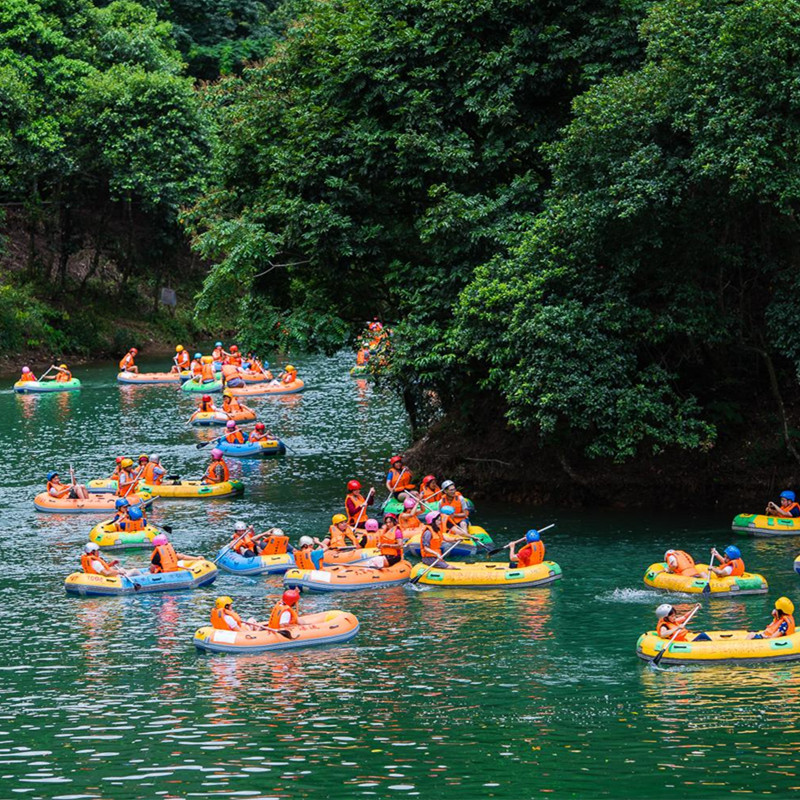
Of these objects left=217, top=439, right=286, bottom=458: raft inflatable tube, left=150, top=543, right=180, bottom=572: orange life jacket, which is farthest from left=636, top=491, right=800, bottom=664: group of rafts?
left=217, top=439, right=286, bottom=458: raft inflatable tube

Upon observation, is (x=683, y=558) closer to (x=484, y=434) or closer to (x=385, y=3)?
(x=484, y=434)

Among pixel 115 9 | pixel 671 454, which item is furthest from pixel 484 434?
pixel 115 9

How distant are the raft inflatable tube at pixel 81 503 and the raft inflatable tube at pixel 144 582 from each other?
301 inches

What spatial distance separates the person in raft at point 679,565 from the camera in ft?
97.6

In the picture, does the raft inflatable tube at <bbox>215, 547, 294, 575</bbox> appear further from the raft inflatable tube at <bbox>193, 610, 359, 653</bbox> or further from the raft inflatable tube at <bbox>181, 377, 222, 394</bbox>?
the raft inflatable tube at <bbox>181, 377, 222, 394</bbox>

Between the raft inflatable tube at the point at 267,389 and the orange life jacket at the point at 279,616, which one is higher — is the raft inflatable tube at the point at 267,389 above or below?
above

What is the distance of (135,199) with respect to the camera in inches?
2756

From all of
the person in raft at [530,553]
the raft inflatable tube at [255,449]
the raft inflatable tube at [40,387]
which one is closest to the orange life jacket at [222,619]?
the person in raft at [530,553]

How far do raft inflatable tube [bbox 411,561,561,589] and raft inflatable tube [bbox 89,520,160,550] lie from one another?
7.63 m

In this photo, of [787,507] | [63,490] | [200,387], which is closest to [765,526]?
[787,507]

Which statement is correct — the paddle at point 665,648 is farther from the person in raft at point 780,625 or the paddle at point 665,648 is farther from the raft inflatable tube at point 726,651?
the person in raft at point 780,625

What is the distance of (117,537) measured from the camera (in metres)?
35.1

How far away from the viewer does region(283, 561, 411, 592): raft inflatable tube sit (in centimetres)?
3077

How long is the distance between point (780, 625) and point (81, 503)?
20212 millimetres
